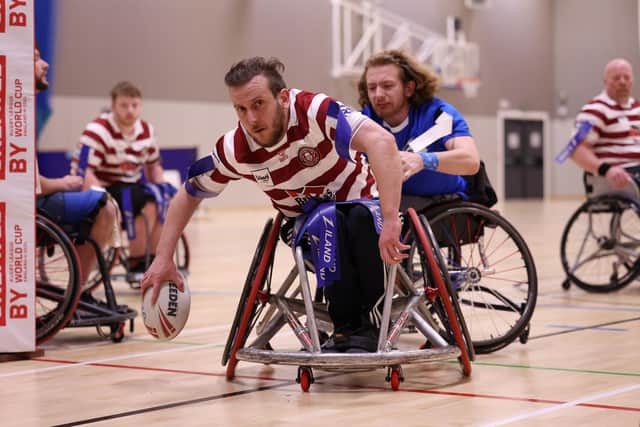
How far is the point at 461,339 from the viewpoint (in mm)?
3465

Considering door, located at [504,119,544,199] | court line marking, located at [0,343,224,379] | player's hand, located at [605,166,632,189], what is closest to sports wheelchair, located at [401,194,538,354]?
court line marking, located at [0,343,224,379]

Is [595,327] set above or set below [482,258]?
below

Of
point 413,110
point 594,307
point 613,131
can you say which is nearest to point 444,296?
point 413,110

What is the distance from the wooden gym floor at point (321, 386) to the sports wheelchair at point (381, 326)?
0.10 meters

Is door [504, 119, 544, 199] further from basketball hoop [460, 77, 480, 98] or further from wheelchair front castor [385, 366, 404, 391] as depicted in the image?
wheelchair front castor [385, 366, 404, 391]

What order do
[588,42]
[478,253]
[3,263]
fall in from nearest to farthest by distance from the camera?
[3,263] < [478,253] < [588,42]

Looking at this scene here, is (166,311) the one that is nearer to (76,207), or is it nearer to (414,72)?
(76,207)

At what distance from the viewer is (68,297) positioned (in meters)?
4.25

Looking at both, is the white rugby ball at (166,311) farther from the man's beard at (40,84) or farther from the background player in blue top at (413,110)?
the man's beard at (40,84)

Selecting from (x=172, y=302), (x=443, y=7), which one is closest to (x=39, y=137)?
(x=443, y=7)

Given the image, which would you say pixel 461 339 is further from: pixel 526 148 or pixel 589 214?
pixel 526 148

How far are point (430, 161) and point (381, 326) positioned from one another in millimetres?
781

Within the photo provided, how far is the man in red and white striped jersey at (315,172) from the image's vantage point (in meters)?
3.27

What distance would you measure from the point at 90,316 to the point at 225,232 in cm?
827
